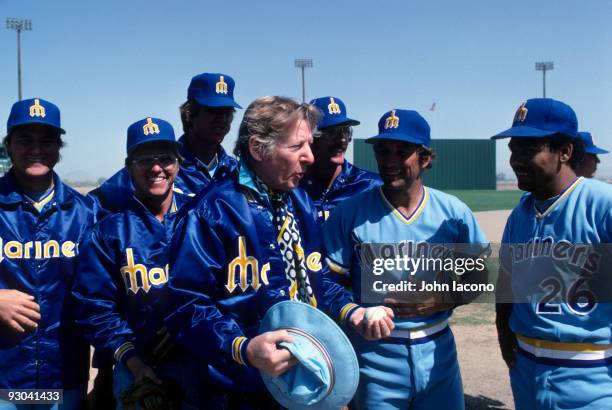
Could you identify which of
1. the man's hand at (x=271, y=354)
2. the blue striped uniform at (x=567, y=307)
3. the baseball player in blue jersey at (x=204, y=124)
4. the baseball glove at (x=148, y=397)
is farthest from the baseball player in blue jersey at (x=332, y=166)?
the man's hand at (x=271, y=354)

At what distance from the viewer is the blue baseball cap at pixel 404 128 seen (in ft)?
9.75

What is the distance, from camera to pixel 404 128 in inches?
118

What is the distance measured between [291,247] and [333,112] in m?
2.07

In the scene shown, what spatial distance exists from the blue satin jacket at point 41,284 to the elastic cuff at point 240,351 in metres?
1.37

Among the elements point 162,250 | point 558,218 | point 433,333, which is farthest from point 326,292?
point 558,218

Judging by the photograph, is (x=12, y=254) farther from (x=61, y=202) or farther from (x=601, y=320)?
(x=601, y=320)

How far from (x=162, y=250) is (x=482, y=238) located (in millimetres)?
1681

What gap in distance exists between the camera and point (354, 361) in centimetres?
192

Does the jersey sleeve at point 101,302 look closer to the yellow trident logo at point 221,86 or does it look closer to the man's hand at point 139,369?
the man's hand at point 139,369

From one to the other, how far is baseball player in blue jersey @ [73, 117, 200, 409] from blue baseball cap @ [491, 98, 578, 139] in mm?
1839

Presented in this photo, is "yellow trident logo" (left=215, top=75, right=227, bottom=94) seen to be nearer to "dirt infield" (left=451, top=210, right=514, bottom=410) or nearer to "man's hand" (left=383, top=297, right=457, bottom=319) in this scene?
"man's hand" (left=383, top=297, right=457, bottom=319)

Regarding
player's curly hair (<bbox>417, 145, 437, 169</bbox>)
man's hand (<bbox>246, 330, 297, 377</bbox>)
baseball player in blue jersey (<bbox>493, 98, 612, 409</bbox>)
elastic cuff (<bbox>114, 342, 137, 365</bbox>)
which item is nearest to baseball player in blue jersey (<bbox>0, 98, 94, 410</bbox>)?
elastic cuff (<bbox>114, 342, 137, 365</bbox>)

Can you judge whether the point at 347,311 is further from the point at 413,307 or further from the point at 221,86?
the point at 221,86

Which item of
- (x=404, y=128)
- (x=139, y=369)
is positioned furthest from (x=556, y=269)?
(x=139, y=369)
